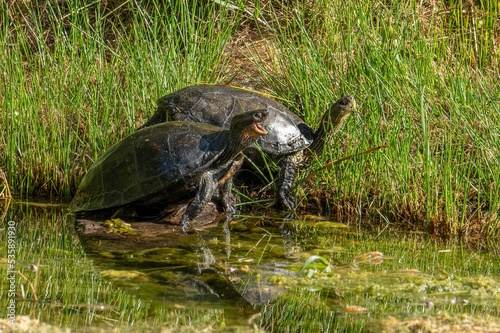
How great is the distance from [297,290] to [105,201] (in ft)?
6.03

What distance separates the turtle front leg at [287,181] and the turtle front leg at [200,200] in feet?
2.51

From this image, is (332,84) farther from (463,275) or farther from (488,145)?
(463,275)

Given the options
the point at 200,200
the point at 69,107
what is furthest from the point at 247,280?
the point at 69,107

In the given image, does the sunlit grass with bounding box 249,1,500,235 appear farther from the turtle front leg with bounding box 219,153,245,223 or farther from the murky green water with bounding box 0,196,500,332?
the turtle front leg with bounding box 219,153,245,223

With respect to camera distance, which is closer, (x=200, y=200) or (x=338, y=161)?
(x=200, y=200)

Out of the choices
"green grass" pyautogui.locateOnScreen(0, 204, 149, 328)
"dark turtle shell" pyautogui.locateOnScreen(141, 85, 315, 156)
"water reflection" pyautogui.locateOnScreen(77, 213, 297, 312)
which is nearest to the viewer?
"green grass" pyautogui.locateOnScreen(0, 204, 149, 328)

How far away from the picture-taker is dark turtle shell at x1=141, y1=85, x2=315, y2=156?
13.2ft

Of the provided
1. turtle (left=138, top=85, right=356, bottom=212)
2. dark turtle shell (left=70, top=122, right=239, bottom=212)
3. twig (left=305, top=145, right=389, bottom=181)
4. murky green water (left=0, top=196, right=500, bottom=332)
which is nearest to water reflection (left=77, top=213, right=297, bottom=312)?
murky green water (left=0, top=196, right=500, bottom=332)

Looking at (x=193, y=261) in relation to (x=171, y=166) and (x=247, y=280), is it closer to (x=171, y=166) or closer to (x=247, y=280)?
(x=247, y=280)

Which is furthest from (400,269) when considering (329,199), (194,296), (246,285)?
(329,199)

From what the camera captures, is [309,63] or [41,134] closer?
[41,134]

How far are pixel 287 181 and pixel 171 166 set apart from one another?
1067 millimetres

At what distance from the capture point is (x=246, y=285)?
2107 mm

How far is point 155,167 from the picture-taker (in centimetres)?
333
